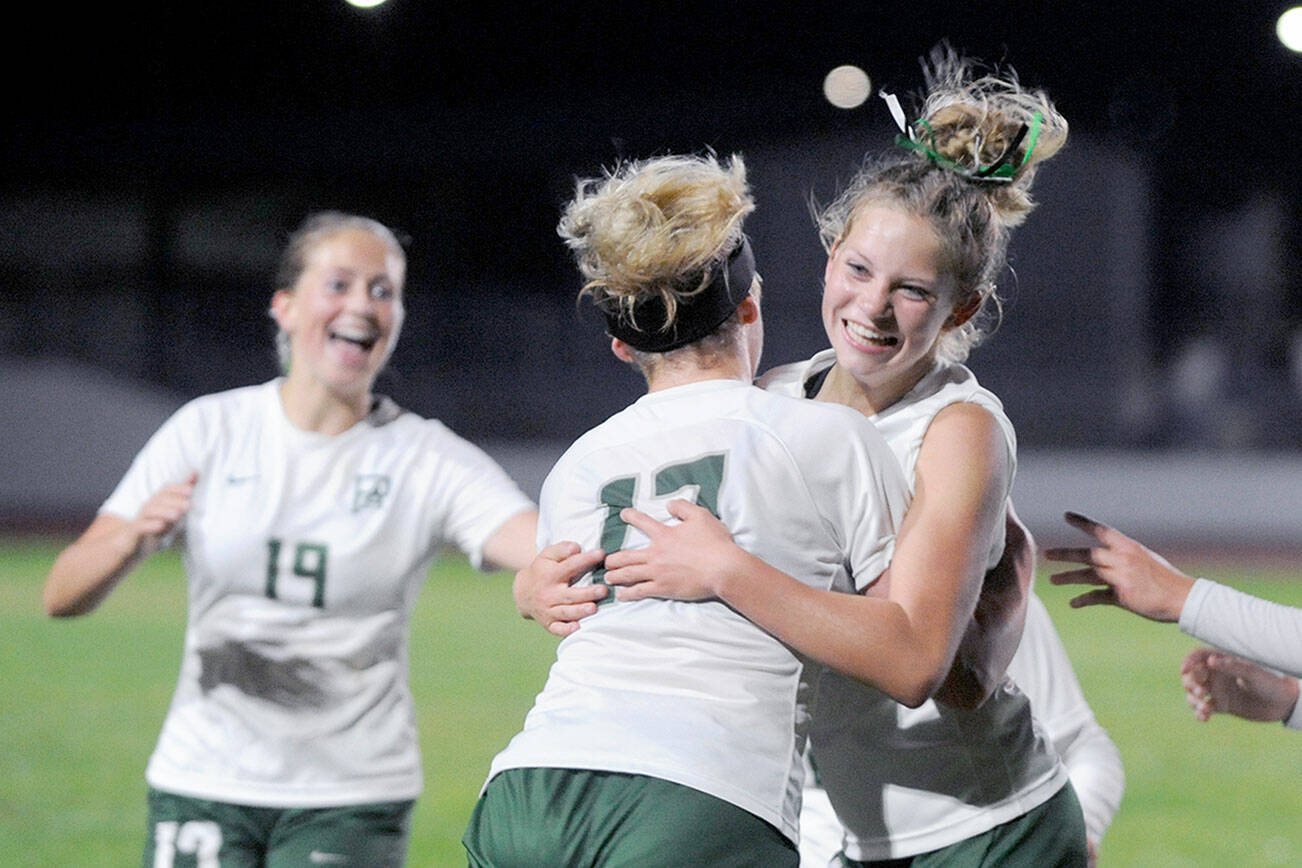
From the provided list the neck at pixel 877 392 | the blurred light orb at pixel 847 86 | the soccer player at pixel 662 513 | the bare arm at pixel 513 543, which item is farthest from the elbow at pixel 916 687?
the blurred light orb at pixel 847 86

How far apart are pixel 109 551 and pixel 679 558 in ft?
5.18

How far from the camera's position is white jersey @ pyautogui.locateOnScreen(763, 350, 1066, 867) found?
207 centimetres

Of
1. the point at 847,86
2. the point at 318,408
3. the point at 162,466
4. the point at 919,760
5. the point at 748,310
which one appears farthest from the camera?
the point at 847,86

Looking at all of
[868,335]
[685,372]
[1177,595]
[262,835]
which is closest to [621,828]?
Answer: [685,372]

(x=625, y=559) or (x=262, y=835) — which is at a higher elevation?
(x=625, y=559)

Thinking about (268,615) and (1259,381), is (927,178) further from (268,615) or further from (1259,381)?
(1259,381)

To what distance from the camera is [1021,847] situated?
Answer: 2.06 meters

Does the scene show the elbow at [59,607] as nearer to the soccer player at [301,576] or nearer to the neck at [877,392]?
the soccer player at [301,576]

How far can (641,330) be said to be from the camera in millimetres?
1890

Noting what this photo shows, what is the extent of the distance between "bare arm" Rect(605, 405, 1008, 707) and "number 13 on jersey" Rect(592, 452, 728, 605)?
0.03 meters

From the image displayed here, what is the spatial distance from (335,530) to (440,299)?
17.1 m

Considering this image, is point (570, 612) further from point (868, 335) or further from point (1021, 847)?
point (1021, 847)

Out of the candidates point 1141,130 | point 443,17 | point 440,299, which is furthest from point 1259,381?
point 443,17

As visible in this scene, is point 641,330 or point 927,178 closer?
point 641,330
